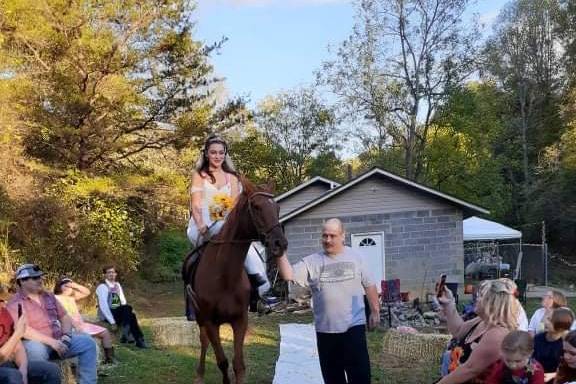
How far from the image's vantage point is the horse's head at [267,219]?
4179mm

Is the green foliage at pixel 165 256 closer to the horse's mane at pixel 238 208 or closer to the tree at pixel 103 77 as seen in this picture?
the tree at pixel 103 77

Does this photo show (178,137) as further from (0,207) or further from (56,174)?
(0,207)

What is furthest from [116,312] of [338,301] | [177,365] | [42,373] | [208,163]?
[338,301]

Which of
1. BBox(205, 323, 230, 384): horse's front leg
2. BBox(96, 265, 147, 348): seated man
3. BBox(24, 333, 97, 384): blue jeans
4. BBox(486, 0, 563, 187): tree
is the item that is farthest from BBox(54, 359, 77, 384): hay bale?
BBox(486, 0, 563, 187): tree

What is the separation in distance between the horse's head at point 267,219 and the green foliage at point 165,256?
695 inches

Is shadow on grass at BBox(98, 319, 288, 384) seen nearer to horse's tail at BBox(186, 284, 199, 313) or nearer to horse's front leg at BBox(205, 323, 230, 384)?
A: horse's front leg at BBox(205, 323, 230, 384)

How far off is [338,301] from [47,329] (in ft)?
9.62

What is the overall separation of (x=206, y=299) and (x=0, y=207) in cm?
1254

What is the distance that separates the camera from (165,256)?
999 inches

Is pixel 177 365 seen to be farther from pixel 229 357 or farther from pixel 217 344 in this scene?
pixel 217 344

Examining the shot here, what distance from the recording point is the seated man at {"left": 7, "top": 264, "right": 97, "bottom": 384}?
17.2 ft

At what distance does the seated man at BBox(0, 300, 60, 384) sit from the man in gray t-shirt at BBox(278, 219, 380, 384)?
81.5 inches

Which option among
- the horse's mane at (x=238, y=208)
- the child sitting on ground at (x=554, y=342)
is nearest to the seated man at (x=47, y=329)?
the horse's mane at (x=238, y=208)

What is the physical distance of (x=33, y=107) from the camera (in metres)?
16.5
